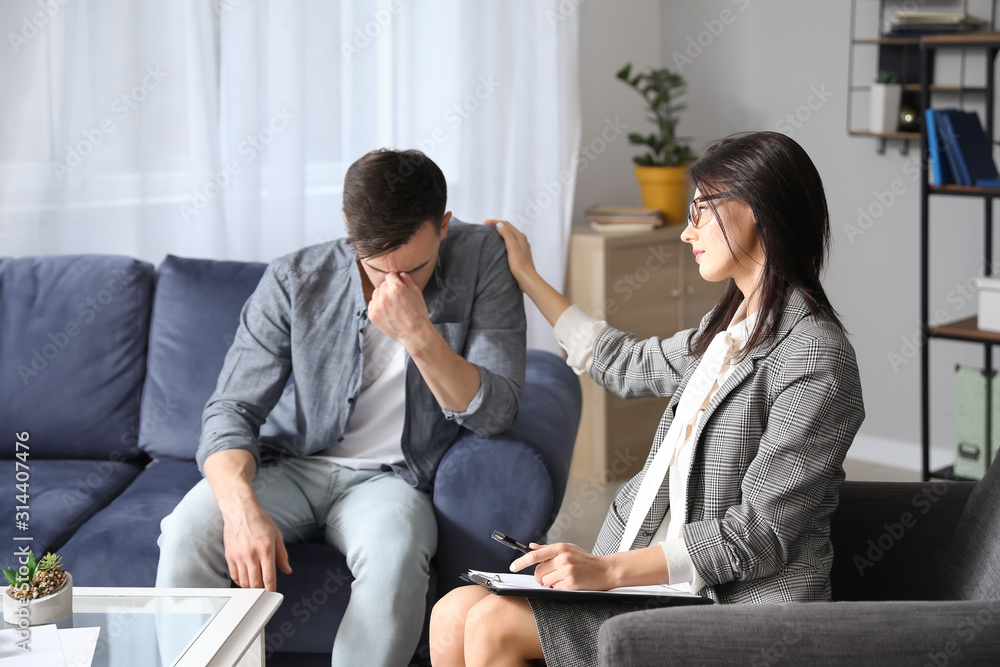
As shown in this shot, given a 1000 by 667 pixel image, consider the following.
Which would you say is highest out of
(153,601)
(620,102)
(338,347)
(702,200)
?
(620,102)

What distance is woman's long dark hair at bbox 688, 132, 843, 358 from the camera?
1.27 m

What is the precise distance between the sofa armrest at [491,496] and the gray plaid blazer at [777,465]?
1.34 feet

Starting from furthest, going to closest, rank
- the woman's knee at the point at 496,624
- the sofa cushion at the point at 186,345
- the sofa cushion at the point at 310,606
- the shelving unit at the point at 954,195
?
the shelving unit at the point at 954,195, the sofa cushion at the point at 186,345, the sofa cushion at the point at 310,606, the woman's knee at the point at 496,624

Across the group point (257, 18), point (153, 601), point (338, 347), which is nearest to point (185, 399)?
point (338, 347)

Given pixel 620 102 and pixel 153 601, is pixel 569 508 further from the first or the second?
pixel 153 601

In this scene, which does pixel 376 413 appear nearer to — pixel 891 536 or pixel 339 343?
pixel 339 343

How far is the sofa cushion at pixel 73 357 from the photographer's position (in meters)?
2.12

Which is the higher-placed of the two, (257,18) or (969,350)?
(257,18)

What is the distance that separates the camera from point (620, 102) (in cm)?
356

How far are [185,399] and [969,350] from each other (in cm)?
237

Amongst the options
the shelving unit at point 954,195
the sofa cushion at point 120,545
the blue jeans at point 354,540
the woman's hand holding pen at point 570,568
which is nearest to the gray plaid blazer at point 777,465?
the woman's hand holding pen at point 570,568

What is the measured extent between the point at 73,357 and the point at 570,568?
54.6 inches

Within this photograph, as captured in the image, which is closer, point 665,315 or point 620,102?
point 665,315

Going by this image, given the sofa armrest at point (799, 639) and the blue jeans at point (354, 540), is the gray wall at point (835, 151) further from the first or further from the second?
the sofa armrest at point (799, 639)
